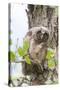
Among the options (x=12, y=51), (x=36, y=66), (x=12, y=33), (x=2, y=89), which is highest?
(x=12, y=33)

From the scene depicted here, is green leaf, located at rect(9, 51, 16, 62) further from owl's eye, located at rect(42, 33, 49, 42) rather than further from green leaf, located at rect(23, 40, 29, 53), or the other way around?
owl's eye, located at rect(42, 33, 49, 42)

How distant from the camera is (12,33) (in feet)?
5.54

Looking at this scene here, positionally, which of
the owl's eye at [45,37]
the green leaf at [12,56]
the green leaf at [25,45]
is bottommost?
the green leaf at [12,56]

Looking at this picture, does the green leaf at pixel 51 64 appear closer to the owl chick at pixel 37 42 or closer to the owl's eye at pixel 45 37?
the owl chick at pixel 37 42

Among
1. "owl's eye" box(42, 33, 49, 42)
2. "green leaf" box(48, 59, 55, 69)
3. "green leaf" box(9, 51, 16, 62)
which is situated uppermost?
"owl's eye" box(42, 33, 49, 42)

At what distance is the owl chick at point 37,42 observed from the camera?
1725 millimetres

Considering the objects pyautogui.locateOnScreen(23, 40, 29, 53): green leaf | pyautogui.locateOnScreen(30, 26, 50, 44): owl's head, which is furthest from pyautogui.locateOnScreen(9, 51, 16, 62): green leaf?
pyautogui.locateOnScreen(30, 26, 50, 44): owl's head

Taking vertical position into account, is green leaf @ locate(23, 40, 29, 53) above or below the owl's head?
below

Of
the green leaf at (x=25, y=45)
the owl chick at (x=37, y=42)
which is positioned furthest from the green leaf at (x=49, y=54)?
the green leaf at (x=25, y=45)

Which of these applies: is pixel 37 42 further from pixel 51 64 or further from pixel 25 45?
pixel 51 64

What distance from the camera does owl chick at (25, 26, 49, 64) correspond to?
172 centimetres

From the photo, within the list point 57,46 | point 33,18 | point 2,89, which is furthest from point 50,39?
point 2,89

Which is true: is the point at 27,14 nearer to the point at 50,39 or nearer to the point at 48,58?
the point at 50,39

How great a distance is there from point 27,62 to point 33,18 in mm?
346
